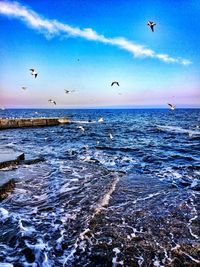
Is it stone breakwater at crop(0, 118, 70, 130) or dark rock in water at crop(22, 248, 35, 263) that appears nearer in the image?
dark rock in water at crop(22, 248, 35, 263)

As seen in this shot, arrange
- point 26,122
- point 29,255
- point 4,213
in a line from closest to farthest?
point 29,255 → point 4,213 → point 26,122

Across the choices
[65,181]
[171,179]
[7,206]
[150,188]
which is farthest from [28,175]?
[171,179]

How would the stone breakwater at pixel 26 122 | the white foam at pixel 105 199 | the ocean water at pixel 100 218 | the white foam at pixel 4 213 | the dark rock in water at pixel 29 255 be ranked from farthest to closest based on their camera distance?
the stone breakwater at pixel 26 122, the white foam at pixel 105 199, the white foam at pixel 4 213, the ocean water at pixel 100 218, the dark rock in water at pixel 29 255

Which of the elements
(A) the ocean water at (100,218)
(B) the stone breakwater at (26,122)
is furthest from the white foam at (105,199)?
(B) the stone breakwater at (26,122)

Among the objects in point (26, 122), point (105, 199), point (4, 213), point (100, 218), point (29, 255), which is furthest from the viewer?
point (26, 122)

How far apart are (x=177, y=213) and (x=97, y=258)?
4341 millimetres

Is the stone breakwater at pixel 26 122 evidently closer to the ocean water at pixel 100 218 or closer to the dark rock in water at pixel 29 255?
the ocean water at pixel 100 218

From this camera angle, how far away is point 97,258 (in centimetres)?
723

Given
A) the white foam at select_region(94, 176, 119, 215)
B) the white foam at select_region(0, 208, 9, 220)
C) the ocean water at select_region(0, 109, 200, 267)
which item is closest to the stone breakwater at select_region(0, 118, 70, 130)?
the ocean water at select_region(0, 109, 200, 267)

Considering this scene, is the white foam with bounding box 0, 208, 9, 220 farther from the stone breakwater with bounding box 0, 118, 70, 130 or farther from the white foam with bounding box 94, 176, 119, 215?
the stone breakwater with bounding box 0, 118, 70, 130

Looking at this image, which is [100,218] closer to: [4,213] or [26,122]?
[4,213]

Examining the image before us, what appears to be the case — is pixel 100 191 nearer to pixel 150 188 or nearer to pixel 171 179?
pixel 150 188

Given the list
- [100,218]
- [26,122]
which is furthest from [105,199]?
[26,122]

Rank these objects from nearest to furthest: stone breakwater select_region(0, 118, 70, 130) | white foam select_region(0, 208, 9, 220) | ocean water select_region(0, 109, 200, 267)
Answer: ocean water select_region(0, 109, 200, 267)
white foam select_region(0, 208, 9, 220)
stone breakwater select_region(0, 118, 70, 130)
